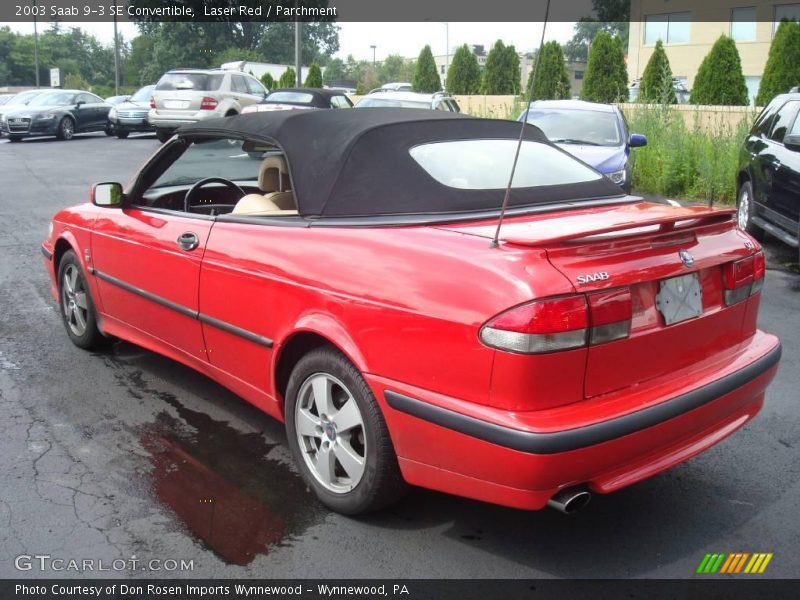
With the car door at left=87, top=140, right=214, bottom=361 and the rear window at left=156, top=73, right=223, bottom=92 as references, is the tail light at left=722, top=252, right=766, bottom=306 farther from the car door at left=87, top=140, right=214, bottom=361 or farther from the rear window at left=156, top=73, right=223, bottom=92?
the rear window at left=156, top=73, right=223, bottom=92

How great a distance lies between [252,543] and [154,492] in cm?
65

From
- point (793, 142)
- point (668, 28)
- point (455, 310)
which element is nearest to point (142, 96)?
point (793, 142)

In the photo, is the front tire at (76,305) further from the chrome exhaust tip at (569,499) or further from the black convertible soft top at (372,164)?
the chrome exhaust tip at (569,499)

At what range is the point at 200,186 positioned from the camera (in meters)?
4.96

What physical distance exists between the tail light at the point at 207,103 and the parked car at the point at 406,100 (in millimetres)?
4639

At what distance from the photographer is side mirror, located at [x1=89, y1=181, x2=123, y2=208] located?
16.1 feet

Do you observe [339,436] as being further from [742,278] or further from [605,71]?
[605,71]

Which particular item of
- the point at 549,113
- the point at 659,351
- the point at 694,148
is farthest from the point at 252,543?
the point at 694,148

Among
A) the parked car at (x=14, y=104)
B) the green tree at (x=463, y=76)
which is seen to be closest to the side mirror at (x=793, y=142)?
the parked car at (x=14, y=104)

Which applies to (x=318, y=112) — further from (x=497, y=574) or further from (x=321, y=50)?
(x=321, y=50)

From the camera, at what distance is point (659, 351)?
10.2 feet

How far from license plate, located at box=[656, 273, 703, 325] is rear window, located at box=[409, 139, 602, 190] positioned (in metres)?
0.98

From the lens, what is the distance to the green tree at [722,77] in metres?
22.5

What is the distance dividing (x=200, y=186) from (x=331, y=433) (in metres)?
2.08
